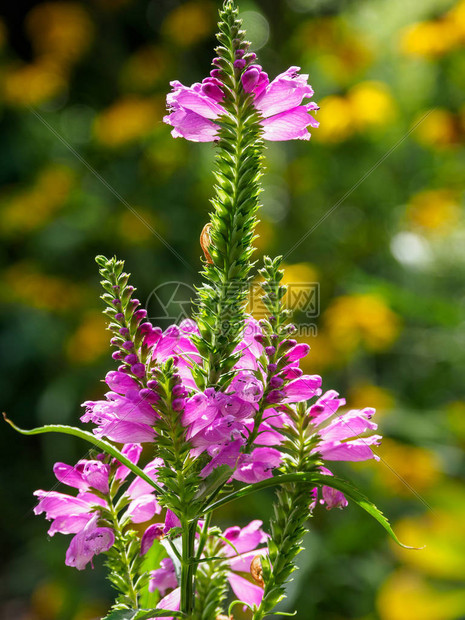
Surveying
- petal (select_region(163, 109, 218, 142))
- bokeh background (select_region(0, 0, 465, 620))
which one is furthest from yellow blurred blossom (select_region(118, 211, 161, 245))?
petal (select_region(163, 109, 218, 142))

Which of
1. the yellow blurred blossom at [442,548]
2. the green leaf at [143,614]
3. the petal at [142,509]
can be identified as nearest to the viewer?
the green leaf at [143,614]

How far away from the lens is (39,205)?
8.46 feet

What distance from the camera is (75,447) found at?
2.55 metres

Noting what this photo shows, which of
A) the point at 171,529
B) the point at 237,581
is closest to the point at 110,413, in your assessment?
the point at 171,529

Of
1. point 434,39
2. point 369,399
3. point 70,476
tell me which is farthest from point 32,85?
point 70,476

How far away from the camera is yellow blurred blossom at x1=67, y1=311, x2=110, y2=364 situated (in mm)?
2312

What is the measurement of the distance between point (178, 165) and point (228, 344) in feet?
7.27

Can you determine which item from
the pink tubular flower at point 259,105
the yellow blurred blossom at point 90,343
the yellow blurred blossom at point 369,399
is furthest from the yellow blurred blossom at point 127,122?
the pink tubular flower at point 259,105

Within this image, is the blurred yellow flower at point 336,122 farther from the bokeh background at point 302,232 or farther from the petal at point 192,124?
the petal at point 192,124

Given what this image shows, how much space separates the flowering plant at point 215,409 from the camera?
1.51ft

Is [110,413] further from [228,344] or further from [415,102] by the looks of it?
[415,102]

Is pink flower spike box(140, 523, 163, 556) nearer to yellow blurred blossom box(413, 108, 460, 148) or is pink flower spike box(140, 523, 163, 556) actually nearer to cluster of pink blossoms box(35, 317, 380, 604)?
cluster of pink blossoms box(35, 317, 380, 604)

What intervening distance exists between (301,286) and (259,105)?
5.21ft

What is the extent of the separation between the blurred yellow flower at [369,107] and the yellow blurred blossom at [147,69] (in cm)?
93
